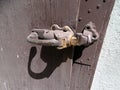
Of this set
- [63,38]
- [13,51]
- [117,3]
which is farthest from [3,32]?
[117,3]

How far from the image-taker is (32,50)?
0.72m

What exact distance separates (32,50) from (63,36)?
159mm

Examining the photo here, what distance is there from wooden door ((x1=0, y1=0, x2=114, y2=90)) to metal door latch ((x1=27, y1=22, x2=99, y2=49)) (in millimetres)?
17

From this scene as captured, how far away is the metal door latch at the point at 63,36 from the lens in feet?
1.93

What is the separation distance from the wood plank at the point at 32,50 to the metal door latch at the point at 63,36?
3 centimetres

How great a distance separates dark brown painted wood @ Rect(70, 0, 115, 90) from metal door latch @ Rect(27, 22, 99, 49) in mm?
20

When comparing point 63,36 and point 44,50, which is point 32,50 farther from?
point 63,36

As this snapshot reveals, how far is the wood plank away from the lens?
0.62 metres

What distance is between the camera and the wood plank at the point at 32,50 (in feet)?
2.03

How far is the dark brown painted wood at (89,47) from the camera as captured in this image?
0.60 m

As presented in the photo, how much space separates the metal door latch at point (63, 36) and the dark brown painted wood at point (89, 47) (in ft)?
0.07

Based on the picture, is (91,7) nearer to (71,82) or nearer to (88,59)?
(88,59)

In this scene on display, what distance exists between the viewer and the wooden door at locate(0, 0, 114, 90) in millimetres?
612

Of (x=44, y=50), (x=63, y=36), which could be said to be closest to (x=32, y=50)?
(x=44, y=50)
